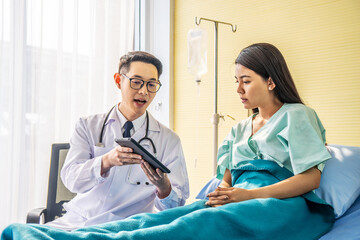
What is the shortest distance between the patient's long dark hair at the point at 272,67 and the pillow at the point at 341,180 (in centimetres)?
30

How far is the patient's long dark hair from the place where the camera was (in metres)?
1.62

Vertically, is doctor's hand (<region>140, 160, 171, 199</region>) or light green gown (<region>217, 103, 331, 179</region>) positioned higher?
light green gown (<region>217, 103, 331, 179</region>)

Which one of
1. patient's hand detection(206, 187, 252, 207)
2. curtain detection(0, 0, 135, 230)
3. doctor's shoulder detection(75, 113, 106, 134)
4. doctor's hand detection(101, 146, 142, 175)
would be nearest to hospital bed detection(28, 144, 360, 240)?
patient's hand detection(206, 187, 252, 207)

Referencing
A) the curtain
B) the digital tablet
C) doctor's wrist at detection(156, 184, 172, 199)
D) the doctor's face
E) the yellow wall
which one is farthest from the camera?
the curtain

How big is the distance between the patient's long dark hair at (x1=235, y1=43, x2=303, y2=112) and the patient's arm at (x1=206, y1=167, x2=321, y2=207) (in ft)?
1.22

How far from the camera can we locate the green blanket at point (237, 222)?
3.08 feet

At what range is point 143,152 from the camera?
138cm

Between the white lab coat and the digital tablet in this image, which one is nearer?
the digital tablet

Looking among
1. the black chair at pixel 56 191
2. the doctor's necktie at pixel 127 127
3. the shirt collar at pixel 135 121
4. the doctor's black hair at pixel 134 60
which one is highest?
the doctor's black hair at pixel 134 60

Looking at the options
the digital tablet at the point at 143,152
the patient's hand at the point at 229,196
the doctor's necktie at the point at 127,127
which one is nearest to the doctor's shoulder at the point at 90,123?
the doctor's necktie at the point at 127,127

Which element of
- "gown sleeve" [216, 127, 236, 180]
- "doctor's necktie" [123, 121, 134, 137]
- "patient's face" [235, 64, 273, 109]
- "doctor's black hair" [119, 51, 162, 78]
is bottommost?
"gown sleeve" [216, 127, 236, 180]

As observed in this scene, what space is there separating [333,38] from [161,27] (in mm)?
1599

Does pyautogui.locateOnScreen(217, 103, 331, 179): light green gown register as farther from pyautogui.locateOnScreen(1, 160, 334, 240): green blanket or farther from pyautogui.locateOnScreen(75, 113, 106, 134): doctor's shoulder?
pyautogui.locateOnScreen(75, 113, 106, 134): doctor's shoulder

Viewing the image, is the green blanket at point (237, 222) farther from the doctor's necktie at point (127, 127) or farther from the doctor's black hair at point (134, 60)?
the doctor's black hair at point (134, 60)
